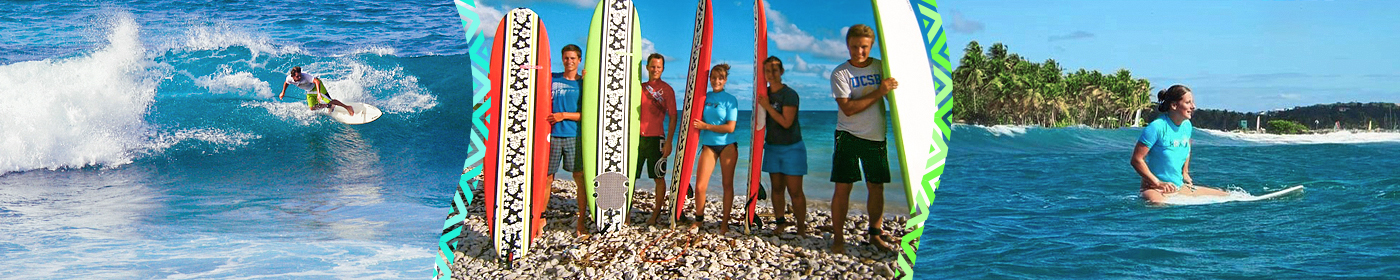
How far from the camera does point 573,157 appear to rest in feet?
15.3

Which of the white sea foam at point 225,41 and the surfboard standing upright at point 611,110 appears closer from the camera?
the surfboard standing upright at point 611,110

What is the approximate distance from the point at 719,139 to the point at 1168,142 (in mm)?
2507

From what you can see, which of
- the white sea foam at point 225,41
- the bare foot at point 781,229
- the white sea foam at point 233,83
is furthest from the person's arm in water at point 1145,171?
the white sea foam at point 233,83

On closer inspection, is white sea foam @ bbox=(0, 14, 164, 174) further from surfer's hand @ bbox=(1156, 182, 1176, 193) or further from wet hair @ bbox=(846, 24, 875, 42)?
surfer's hand @ bbox=(1156, 182, 1176, 193)

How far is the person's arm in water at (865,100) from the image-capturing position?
3697mm

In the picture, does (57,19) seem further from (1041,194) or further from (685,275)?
(1041,194)

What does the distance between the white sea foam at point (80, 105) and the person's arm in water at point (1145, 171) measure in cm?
691

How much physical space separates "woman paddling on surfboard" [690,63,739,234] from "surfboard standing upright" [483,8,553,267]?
84 cm

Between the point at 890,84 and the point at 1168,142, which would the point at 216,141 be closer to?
the point at 890,84

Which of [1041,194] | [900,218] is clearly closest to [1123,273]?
[900,218]

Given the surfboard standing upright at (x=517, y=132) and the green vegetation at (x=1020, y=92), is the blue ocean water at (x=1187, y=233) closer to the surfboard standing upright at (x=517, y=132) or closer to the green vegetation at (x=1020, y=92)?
the surfboard standing upright at (x=517, y=132)

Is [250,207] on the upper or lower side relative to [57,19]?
lower

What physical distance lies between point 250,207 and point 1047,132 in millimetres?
23192

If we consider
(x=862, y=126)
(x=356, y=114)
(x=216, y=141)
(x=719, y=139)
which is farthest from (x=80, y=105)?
(x=862, y=126)
